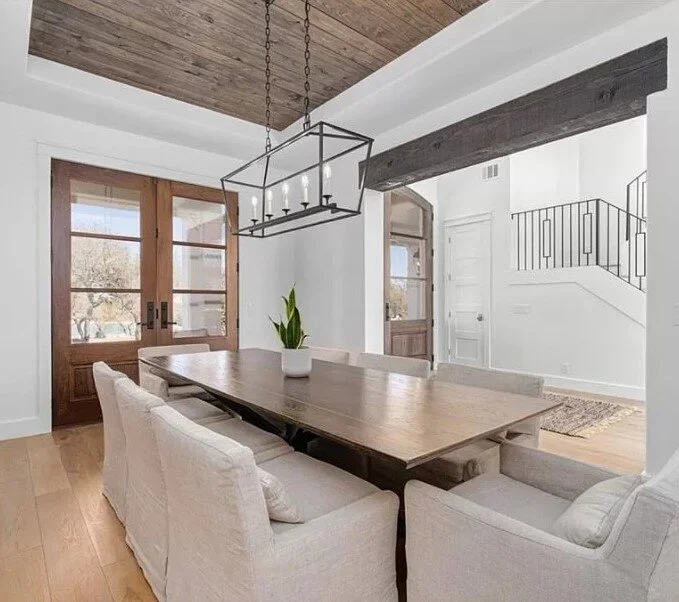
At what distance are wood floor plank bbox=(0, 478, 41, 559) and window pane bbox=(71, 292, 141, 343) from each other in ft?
5.20

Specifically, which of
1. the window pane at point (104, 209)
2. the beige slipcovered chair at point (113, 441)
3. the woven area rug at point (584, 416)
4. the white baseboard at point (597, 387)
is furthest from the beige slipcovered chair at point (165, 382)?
the white baseboard at point (597, 387)

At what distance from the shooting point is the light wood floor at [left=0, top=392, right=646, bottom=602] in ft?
5.73

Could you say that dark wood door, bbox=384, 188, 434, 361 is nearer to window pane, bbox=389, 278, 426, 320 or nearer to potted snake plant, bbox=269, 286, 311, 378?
window pane, bbox=389, 278, 426, 320

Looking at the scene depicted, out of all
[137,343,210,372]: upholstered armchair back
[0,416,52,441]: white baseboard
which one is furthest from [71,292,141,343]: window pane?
[0,416,52,441]: white baseboard

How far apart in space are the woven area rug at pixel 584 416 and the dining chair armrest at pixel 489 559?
2.83 m

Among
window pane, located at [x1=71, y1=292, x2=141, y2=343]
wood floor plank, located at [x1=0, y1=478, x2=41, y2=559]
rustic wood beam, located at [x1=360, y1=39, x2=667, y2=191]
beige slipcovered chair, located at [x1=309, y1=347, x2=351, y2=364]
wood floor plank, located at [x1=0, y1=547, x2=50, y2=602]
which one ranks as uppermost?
rustic wood beam, located at [x1=360, y1=39, x2=667, y2=191]

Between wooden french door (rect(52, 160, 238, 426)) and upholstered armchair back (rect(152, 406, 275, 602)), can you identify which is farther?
wooden french door (rect(52, 160, 238, 426))

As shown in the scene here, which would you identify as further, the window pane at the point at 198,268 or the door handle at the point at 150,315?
the window pane at the point at 198,268

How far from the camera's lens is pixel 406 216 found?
5543 mm

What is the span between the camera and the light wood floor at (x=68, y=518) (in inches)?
68.8

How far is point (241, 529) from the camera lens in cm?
109

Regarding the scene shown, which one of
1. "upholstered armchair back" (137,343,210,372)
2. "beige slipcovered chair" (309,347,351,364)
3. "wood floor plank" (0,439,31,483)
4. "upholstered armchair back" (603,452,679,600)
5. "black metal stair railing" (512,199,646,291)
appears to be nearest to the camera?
"upholstered armchair back" (603,452,679,600)

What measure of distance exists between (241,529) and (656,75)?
312cm

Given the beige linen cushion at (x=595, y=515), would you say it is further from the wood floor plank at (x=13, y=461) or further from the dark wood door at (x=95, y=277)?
the dark wood door at (x=95, y=277)
